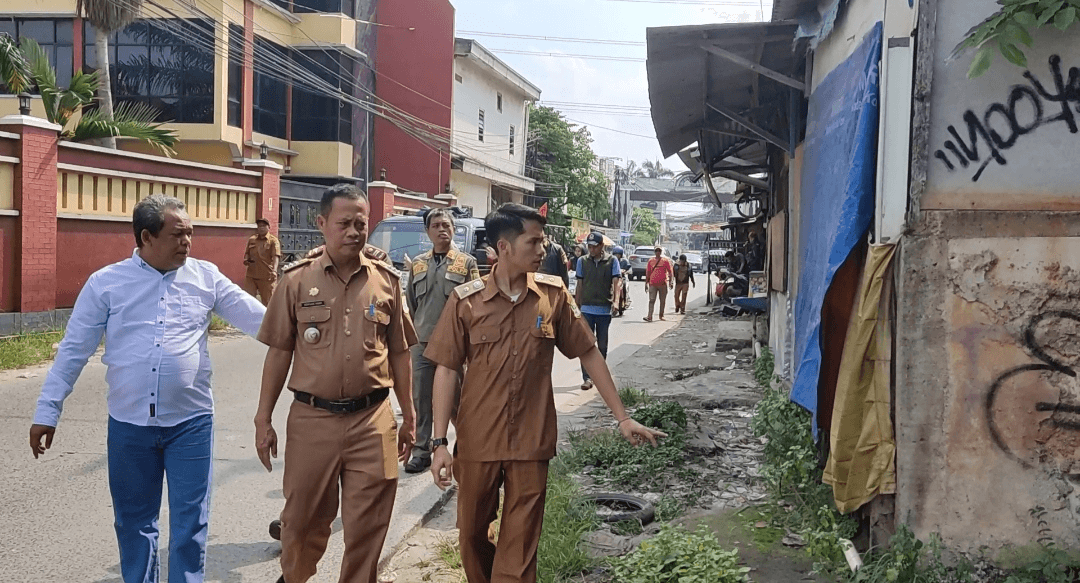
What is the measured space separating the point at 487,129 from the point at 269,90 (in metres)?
11.7

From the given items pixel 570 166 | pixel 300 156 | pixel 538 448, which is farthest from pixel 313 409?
pixel 570 166

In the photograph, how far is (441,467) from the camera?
371cm

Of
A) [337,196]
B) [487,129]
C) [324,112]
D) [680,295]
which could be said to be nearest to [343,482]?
[337,196]

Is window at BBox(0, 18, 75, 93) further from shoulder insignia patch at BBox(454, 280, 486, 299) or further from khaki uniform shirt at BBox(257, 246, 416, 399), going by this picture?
shoulder insignia patch at BBox(454, 280, 486, 299)

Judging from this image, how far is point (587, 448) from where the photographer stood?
6871 mm

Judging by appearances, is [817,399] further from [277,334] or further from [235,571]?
[235,571]

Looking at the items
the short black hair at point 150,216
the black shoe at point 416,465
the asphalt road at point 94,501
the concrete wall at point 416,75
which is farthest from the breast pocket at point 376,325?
the concrete wall at point 416,75

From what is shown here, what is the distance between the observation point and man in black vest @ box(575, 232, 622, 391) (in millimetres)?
10445

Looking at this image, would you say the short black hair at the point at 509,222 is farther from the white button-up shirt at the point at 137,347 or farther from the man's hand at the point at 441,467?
the white button-up shirt at the point at 137,347

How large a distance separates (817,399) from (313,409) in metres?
2.60

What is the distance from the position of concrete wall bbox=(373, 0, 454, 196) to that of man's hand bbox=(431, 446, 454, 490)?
27367mm

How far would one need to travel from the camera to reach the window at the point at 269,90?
23.9m

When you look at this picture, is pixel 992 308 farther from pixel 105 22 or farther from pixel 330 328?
pixel 105 22

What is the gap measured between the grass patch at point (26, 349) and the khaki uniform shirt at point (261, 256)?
143 inches
